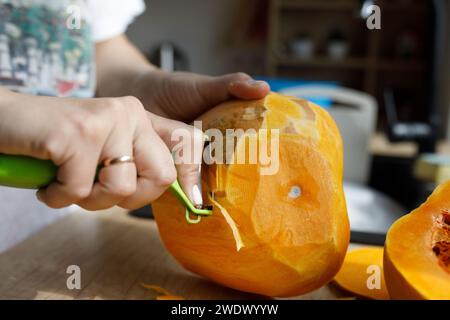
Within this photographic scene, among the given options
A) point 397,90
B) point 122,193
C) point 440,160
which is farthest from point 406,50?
point 122,193

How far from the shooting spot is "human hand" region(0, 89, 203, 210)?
1.22ft

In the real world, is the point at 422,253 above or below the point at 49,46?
below

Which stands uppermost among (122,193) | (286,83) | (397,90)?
(122,193)

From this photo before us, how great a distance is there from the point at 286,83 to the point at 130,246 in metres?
1.22

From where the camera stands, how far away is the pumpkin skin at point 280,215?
0.51 m

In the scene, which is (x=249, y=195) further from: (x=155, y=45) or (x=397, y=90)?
(x=155, y=45)

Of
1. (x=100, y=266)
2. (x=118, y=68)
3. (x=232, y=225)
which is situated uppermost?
(x=118, y=68)


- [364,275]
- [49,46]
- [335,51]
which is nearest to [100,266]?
[364,275]

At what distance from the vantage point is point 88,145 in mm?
382

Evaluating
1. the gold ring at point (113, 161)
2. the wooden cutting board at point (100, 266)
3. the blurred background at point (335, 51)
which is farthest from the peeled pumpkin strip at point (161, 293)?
the blurred background at point (335, 51)

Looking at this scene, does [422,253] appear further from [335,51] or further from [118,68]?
[335,51]

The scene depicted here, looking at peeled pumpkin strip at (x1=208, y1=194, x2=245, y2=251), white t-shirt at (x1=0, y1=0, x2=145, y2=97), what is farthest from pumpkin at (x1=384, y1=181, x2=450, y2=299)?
white t-shirt at (x1=0, y1=0, x2=145, y2=97)

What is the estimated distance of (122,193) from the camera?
0.40 m

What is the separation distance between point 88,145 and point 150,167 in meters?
0.06
